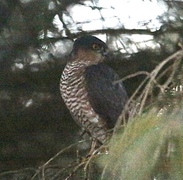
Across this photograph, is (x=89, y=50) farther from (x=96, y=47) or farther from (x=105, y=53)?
(x=105, y=53)

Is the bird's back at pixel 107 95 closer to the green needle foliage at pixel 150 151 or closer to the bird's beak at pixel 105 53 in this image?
the bird's beak at pixel 105 53

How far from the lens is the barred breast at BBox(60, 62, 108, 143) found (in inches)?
191

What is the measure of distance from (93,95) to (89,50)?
527 mm

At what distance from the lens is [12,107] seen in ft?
16.9

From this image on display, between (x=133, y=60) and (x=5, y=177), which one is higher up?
(x=133, y=60)

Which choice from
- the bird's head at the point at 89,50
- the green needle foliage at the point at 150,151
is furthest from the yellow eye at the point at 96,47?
the green needle foliage at the point at 150,151

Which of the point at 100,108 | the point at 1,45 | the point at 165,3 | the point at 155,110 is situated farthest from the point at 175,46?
the point at 155,110

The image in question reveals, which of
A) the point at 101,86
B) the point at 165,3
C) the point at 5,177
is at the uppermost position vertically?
the point at 165,3

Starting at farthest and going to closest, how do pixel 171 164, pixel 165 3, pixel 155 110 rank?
1. pixel 165 3
2. pixel 155 110
3. pixel 171 164

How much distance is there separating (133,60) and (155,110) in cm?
281

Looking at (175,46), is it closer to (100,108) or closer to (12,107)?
(100,108)

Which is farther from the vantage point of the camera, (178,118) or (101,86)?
(101,86)

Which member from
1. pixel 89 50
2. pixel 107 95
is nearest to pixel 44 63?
pixel 89 50

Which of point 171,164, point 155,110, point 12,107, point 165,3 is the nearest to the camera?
point 171,164
